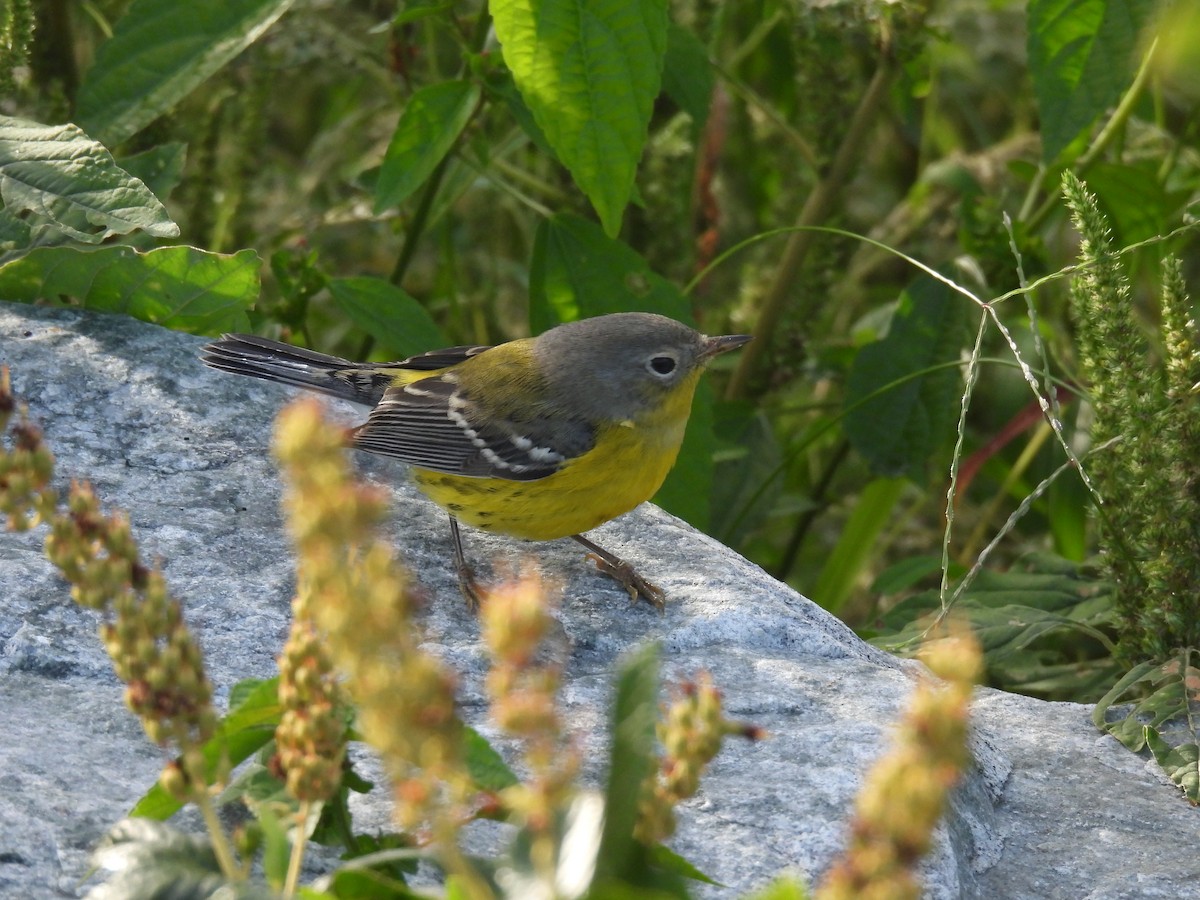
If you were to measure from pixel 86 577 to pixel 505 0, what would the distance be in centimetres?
247

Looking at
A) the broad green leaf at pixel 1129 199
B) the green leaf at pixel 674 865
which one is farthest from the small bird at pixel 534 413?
the green leaf at pixel 674 865

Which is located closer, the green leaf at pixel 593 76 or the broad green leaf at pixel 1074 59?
the green leaf at pixel 593 76

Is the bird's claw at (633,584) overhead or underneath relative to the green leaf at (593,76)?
underneath

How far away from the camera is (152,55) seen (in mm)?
3998

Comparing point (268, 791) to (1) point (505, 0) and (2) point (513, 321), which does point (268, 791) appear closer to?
(1) point (505, 0)

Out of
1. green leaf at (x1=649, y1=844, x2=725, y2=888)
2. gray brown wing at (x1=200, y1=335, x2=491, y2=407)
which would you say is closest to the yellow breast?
gray brown wing at (x1=200, y1=335, x2=491, y2=407)

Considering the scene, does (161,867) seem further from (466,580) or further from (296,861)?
(466,580)

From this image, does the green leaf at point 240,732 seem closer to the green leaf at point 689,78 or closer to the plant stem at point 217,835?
the plant stem at point 217,835

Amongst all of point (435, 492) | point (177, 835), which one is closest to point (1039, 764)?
point (435, 492)

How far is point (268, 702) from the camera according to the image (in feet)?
5.77

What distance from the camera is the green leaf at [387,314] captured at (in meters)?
4.11

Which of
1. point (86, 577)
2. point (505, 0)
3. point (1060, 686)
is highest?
point (505, 0)

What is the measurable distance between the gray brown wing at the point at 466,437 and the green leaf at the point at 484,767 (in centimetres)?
188

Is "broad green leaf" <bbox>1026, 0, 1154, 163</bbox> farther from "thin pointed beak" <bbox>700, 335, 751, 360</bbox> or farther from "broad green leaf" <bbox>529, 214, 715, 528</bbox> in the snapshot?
"broad green leaf" <bbox>529, 214, 715, 528</bbox>
